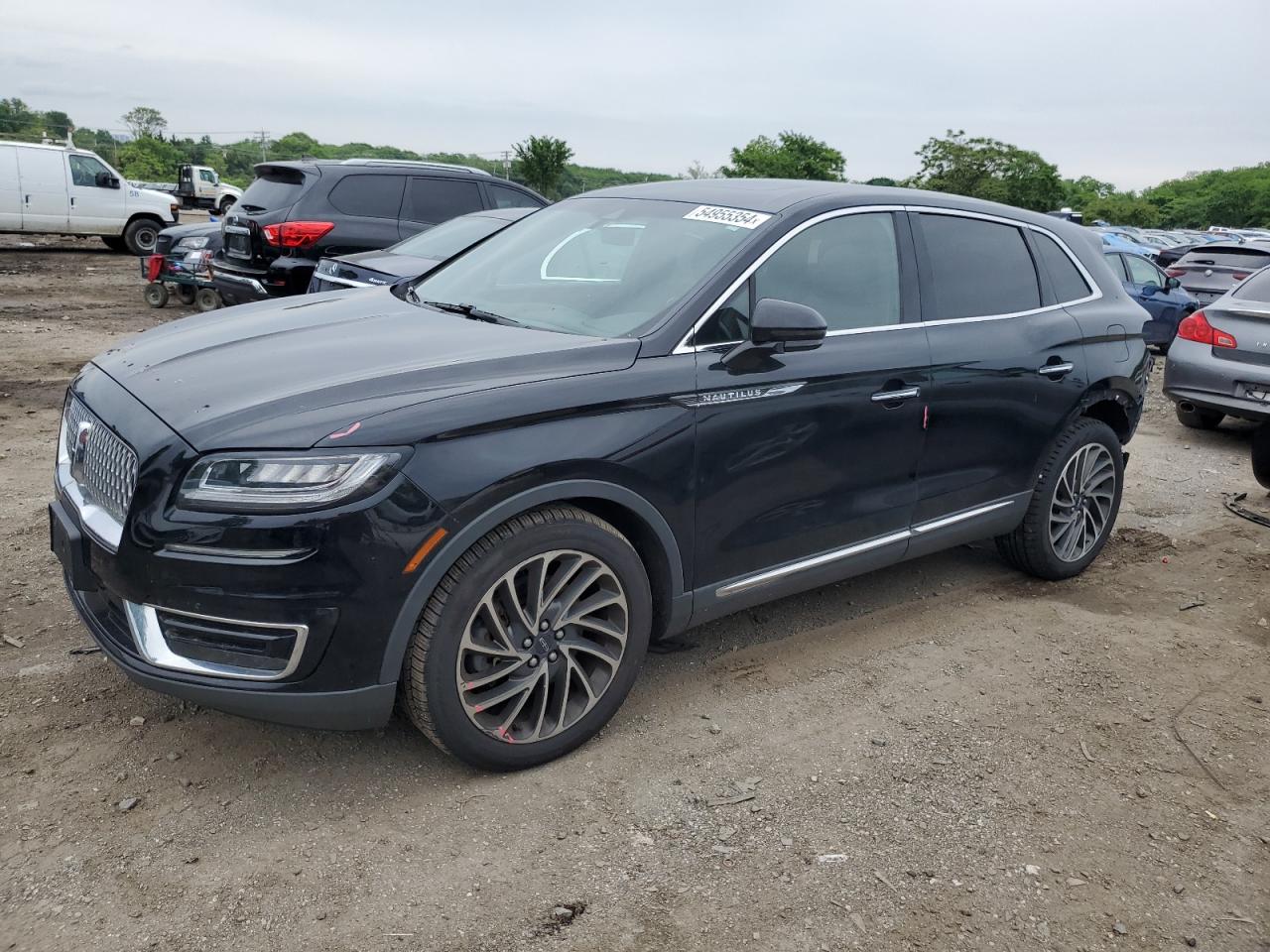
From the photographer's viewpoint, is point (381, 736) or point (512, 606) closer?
point (512, 606)

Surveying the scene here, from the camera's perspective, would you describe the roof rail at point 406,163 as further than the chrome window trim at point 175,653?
Yes

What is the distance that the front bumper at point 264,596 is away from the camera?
2682mm

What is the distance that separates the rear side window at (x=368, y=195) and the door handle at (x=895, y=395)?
24.4ft

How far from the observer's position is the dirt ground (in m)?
A: 2.60

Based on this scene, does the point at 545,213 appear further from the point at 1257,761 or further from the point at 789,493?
the point at 1257,761

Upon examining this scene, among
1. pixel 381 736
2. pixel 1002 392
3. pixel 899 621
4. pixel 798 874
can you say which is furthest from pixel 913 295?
pixel 381 736

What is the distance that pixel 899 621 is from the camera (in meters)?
4.53

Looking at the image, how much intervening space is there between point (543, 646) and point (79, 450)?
5.23ft

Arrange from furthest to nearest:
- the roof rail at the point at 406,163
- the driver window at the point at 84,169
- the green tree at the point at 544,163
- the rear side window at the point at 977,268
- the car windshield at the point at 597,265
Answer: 1. the green tree at the point at 544,163
2. the driver window at the point at 84,169
3. the roof rail at the point at 406,163
4. the rear side window at the point at 977,268
5. the car windshield at the point at 597,265

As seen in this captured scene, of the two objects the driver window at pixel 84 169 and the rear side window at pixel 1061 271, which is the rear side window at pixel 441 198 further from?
the driver window at pixel 84 169

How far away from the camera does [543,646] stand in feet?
10.2

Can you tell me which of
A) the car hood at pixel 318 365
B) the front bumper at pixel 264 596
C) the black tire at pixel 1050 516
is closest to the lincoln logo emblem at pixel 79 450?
the car hood at pixel 318 365

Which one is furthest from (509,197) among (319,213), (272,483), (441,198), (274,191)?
(272,483)

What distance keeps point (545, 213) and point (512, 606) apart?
87.1 inches
